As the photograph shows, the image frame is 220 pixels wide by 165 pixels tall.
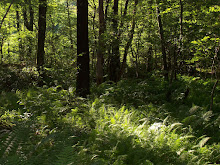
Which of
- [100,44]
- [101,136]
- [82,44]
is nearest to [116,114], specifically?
[101,136]

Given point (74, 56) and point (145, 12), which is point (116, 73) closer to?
point (145, 12)

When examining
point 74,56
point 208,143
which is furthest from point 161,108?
point 74,56

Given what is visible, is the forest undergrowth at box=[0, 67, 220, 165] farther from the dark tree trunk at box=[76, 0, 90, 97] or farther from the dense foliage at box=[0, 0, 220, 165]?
the dark tree trunk at box=[76, 0, 90, 97]

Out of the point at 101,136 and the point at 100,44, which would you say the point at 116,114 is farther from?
the point at 100,44

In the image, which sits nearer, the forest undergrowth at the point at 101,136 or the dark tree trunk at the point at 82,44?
the forest undergrowth at the point at 101,136

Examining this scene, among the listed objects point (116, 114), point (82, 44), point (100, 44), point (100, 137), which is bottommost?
point (100, 137)

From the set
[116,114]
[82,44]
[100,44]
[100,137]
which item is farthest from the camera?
[100,44]

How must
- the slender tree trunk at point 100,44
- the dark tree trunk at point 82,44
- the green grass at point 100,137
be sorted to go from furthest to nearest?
the slender tree trunk at point 100,44
the dark tree trunk at point 82,44
the green grass at point 100,137

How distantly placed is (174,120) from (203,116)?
0.74 meters

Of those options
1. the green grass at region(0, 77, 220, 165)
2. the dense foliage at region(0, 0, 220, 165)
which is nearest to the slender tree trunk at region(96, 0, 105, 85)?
the dense foliage at region(0, 0, 220, 165)

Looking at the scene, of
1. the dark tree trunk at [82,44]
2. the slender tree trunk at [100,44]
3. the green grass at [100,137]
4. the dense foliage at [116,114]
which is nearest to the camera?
the green grass at [100,137]

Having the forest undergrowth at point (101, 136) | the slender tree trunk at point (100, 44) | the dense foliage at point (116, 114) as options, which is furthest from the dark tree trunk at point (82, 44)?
the slender tree trunk at point (100, 44)

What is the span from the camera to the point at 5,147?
8.73ft

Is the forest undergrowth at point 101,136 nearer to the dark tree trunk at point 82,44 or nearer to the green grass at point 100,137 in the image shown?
the green grass at point 100,137
